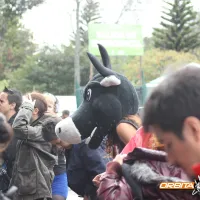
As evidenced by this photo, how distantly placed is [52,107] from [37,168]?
1163 millimetres

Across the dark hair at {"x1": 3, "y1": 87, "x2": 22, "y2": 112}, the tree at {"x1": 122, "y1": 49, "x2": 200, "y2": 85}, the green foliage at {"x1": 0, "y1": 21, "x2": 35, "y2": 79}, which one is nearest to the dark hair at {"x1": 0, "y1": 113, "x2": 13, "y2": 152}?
the dark hair at {"x1": 3, "y1": 87, "x2": 22, "y2": 112}

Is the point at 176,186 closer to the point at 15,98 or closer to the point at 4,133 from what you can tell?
the point at 4,133

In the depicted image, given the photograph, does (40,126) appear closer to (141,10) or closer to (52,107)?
(52,107)

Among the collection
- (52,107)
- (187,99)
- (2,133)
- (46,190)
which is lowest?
(46,190)

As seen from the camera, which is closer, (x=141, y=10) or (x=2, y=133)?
(x=2, y=133)

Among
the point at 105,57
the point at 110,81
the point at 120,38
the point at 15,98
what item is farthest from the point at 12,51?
the point at 110,81

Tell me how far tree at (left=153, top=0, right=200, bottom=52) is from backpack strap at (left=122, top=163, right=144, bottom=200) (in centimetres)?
3596

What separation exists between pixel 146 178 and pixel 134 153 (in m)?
0.11

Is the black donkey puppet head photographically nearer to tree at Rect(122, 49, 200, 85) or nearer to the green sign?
the green sign

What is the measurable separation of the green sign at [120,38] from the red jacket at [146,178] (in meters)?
24.6

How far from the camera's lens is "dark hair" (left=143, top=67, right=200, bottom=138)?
138cm

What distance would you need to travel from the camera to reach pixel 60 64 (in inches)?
1495

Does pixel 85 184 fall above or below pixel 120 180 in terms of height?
below

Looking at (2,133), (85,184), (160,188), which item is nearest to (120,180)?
(160,188)
